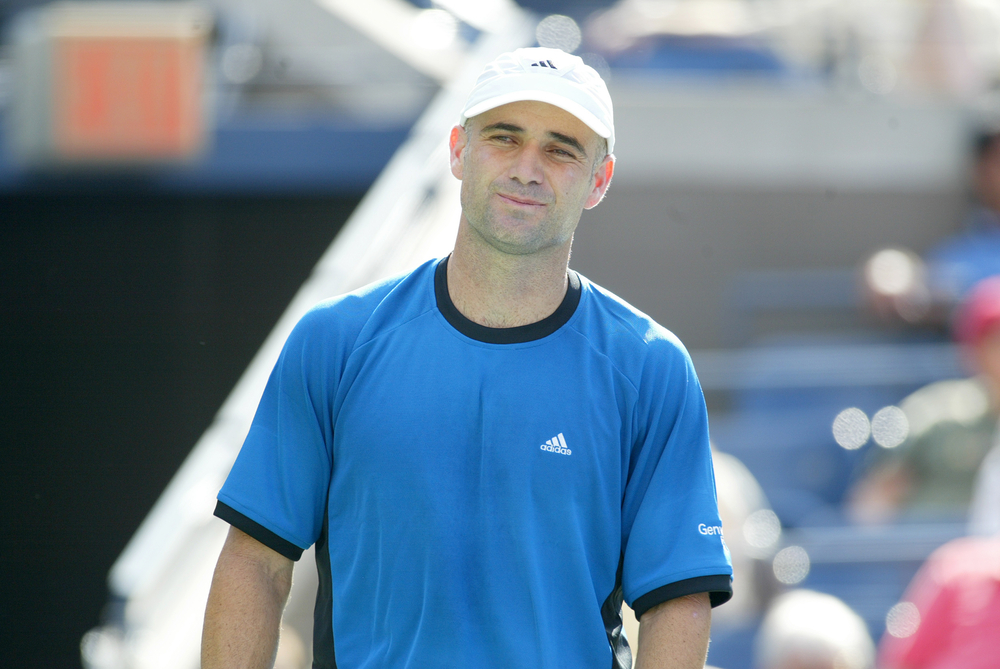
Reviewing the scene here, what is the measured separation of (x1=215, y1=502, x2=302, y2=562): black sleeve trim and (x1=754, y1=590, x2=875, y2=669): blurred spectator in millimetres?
3013

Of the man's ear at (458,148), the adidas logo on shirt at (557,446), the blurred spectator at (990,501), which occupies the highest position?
the blurred spectator at (990,501)

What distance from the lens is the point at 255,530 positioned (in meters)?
2.05

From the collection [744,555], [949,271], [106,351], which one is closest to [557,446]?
[744,555]

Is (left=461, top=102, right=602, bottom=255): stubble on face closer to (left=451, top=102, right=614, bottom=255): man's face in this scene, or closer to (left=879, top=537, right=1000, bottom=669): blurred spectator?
(left=451, top=102, right=614, bottom=255): man's face

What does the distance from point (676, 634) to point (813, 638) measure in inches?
108

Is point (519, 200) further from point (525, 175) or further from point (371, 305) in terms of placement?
point (371, 305)

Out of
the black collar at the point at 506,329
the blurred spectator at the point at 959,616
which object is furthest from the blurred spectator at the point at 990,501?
the black collar at the point at 506,329

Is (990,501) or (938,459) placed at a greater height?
(938,459)

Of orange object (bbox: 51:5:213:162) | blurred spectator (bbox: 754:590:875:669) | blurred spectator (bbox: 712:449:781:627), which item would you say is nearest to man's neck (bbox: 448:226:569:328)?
blurred spectator (bbox: 754:590:875:669)

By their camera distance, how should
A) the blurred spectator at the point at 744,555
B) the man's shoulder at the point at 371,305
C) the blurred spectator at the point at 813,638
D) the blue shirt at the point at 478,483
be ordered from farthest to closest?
1. the blurred spectator at the point at 744,555
2. the blurred spectator at the point at 813,638
3. the man's shoulder at the point at 371,305
4. the blue shirt at the point at 478,483

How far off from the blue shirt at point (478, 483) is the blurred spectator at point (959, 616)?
2389 millimetres

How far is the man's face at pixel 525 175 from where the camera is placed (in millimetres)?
2072

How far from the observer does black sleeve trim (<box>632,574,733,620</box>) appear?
2.04 metres

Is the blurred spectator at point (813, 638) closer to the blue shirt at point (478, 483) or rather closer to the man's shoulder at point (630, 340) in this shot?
the blue shirt at point (478, 483)
